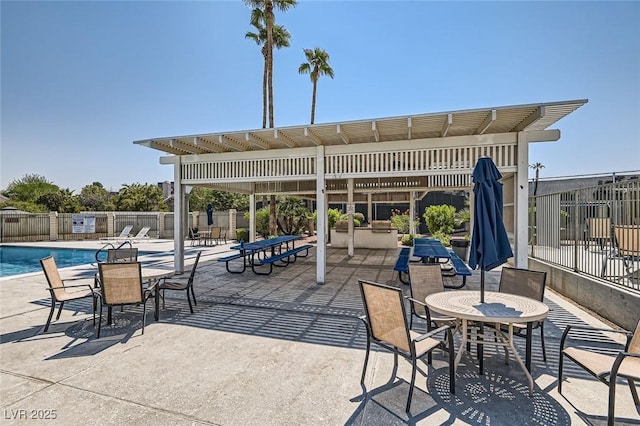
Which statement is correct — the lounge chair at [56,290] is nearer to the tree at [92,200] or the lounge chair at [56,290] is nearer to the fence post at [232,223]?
the fence post at [232,223]

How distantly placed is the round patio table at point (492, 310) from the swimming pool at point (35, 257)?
1302 cm

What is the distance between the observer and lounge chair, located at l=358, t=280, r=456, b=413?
8.42 ft

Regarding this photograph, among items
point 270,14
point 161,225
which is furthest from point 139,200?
point 270,14

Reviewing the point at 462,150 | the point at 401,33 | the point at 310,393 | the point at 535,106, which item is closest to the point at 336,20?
the point at 401,33

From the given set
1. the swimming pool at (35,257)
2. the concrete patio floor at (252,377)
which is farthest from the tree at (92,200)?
the concrete patio floor at (252,377)

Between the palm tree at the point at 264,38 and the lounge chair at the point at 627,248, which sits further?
the palm tree at the point at 264,38

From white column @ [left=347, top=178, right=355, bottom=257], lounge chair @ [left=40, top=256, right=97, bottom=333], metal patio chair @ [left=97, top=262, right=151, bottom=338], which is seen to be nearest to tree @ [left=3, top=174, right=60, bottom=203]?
white column @ [left=347, top=178, right=355, bottom=257]

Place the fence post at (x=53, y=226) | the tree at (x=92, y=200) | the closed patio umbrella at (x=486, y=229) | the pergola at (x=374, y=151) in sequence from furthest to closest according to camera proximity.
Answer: the tree at (x=92, y=200)
the fence post at (x=53, y=226)
the pergola at (x=374, y=151)
the closed patio umbrella at (x=486, y=229)

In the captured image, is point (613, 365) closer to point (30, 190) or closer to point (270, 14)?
point (270, 14)

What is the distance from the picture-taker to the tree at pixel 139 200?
3039 centimetres

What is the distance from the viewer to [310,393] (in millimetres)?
2715

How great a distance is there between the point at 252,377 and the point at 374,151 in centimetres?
522

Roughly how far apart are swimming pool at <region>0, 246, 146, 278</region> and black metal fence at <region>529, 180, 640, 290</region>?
1461cm

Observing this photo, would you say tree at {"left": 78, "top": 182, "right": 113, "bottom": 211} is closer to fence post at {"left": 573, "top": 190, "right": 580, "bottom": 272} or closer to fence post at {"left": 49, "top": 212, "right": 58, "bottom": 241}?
fence post at {"left": 49, "top": 212, "right": 58, "bottom": 241}
